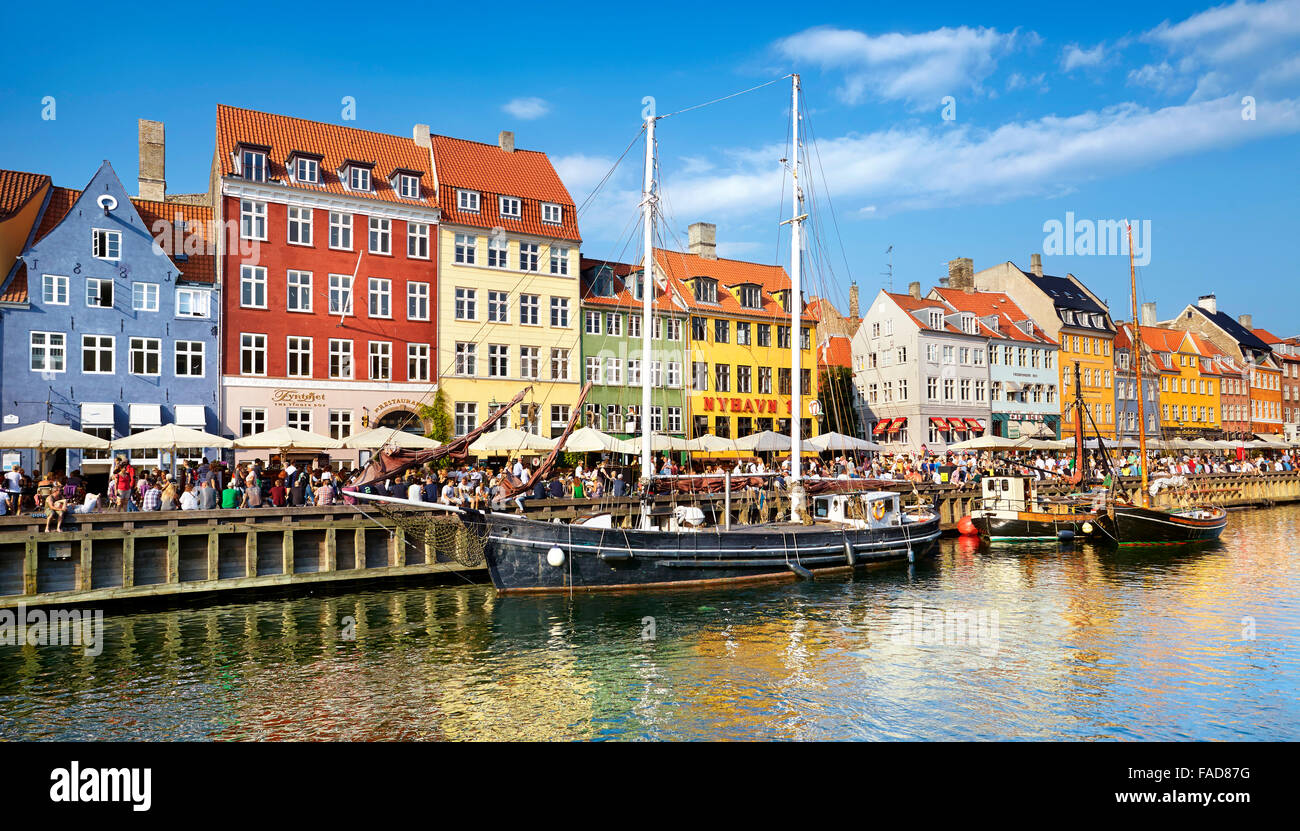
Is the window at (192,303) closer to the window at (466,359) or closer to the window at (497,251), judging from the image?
the window at (466,359)

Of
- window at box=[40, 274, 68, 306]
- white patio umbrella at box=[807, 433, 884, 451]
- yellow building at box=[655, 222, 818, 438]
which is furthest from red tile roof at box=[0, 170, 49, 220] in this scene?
white patio umbrella at box=[807, 433, 884, 451]

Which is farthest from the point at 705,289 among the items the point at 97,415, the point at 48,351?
the point at 48,351

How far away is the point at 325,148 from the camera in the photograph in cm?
4609

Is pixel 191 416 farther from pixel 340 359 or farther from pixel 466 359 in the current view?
pixel 466 359

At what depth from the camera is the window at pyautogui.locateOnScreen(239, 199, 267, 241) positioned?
4222 cm

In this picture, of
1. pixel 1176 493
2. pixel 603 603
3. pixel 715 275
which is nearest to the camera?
pixel 603 603

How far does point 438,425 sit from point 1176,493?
46513 millimetres

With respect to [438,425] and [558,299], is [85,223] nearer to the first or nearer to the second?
[438,425]

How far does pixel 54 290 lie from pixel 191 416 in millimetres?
7480

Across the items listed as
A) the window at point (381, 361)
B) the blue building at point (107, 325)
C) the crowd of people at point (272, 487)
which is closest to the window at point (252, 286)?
the blue building at point (107, 325)

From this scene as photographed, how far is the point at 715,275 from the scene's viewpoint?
6122 cm

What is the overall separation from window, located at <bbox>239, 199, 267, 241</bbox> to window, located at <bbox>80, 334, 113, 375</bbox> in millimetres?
7572
